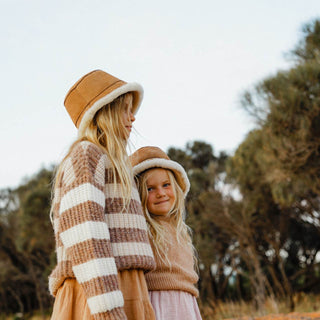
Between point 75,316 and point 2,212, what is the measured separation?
603 inches

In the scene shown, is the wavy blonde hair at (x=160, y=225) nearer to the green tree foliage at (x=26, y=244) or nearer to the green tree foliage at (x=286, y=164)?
the green tree foliage at (x=286, y=164)

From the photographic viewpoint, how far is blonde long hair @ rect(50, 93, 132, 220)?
1934 mm

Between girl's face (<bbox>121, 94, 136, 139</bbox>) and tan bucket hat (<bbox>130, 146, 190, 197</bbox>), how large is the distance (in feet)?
1.24

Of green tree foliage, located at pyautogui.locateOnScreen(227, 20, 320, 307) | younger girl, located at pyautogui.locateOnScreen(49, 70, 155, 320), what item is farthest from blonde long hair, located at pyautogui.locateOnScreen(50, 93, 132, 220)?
green tree foliage, located at pyautogui.locateOnScreen(227, 20, 320, 307)

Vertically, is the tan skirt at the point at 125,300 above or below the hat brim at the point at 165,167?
below

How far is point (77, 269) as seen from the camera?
1650 mm

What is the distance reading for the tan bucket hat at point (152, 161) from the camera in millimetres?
2518

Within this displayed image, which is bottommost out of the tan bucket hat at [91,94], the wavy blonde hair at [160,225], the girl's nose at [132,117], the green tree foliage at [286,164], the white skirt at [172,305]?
the white skirt at [172,305]

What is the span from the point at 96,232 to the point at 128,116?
0.71 metres

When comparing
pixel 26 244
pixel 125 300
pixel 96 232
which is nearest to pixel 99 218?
pixel 96 232

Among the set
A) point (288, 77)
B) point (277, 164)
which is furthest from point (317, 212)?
point (288, 77)

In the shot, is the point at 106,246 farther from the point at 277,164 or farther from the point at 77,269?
the point at 277,164

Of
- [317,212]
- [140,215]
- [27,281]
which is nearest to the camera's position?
[140,215]

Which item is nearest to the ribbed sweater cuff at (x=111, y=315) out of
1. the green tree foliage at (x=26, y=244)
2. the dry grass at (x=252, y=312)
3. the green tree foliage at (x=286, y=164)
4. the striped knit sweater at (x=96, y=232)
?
the striped knit sweater at (x=96, y=232)
